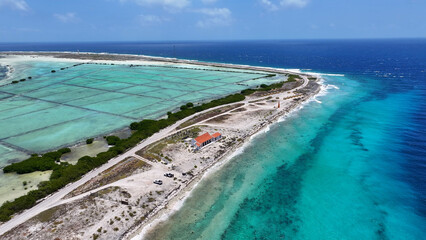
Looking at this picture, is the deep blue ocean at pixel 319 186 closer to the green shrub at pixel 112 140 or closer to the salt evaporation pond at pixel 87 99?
the green shrub at pixel 112 140

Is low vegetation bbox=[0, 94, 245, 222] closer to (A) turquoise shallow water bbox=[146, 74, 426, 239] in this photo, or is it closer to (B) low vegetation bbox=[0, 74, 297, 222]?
(B) low vegetation bbox=[0, 74, 297, 222]

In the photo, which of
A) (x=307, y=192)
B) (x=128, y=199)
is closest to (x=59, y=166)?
(x=128, y=199)

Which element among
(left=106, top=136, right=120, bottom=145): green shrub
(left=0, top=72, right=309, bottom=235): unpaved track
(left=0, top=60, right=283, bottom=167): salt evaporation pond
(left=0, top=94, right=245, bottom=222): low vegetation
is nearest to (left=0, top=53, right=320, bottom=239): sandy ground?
(left=0, top=72, right=309, bottom=235): unpaved track

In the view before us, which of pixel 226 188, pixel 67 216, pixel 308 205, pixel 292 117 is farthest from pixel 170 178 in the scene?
pixel 292 117

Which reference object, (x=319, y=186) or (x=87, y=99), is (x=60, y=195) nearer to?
(x=319, y=186)

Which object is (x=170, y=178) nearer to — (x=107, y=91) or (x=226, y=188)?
(x=226, y=188)
